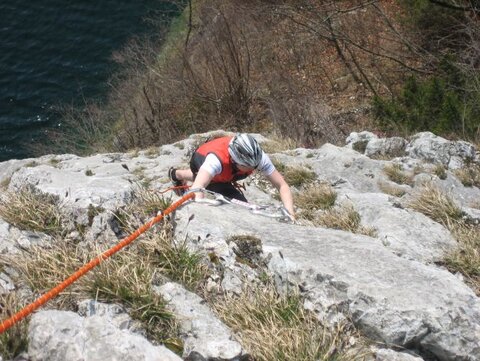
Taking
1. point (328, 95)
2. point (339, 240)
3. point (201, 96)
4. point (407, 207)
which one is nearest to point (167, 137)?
point (201, 96)

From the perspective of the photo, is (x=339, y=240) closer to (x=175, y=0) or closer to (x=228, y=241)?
(x=228, y=241)

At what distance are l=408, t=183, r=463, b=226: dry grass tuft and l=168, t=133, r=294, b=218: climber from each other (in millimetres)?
1706

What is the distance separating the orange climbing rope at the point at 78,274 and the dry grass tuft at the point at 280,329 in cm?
88

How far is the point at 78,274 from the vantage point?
420 centimetres

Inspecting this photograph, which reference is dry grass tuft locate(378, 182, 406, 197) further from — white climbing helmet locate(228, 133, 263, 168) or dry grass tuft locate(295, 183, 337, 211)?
white climbing helmet locate(228, 133, 263, 168)

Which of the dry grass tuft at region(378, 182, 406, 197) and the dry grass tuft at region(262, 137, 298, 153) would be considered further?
the dry grass tuft at region(262, 137, 298, 153)

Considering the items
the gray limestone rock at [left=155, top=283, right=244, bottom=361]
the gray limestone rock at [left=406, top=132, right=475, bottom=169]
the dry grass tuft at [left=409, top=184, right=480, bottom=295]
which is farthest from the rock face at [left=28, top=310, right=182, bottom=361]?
the gray limestone rock at [left=406, top=132, right=475, bottom=169]

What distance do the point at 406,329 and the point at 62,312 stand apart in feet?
7.67

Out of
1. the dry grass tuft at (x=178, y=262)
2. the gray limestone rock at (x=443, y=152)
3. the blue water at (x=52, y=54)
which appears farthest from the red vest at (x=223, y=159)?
the blue water at (x=52, y=54)

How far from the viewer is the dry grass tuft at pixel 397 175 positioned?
8.78 metres

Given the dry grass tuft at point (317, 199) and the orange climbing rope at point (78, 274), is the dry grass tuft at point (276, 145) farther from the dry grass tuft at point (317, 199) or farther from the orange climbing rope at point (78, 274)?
the orange climbing rope at point (78, 274)

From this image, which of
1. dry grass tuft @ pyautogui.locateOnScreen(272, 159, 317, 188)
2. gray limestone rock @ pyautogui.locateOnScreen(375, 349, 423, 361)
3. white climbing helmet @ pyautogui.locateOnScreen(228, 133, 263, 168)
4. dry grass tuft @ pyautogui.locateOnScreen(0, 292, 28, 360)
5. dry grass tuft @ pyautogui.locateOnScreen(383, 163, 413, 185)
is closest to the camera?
dry grass tuft @ pyautogui.locateOnScreen(0, 292, 28, 360)

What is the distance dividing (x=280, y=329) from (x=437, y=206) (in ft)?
11.2

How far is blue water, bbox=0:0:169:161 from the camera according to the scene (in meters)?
22.4
